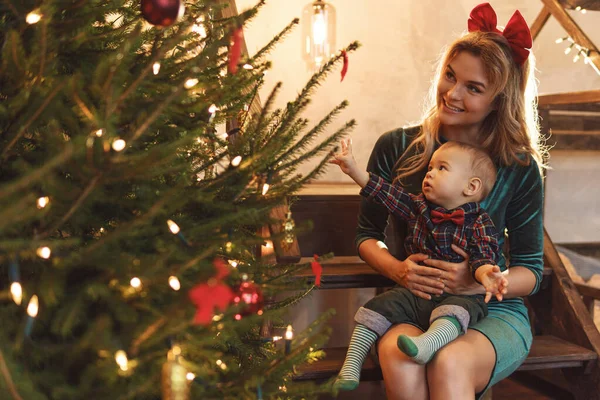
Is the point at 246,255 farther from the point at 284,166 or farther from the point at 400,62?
the point at 400,62

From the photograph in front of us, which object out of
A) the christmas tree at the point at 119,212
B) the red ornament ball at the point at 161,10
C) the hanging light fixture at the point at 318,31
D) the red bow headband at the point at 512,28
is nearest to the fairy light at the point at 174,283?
the christmas tree at the point at 119,212

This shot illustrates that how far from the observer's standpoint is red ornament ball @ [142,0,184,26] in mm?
914

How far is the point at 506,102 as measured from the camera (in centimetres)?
192

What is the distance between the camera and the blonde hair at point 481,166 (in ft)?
5.97

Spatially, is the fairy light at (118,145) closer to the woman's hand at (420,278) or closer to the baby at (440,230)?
the baby at (440,230)

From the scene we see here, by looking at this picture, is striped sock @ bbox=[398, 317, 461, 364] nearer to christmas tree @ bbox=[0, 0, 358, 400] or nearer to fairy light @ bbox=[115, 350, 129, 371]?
christmas tree @ bbox=[0, 0, 358, 400]

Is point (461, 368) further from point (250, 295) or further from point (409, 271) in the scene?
point (250, 295)

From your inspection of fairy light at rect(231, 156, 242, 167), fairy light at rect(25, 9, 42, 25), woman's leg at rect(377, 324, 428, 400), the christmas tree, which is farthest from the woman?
fairy light at rect(25, 9, 42, 25)

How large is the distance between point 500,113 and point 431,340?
775 mm

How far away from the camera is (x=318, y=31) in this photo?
13.3 feet

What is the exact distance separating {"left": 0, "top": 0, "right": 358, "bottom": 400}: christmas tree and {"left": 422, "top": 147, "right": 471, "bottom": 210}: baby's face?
69 centimetres

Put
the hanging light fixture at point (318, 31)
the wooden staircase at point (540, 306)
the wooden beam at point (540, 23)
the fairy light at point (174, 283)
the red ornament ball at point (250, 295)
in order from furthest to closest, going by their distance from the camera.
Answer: the hanging light fixture at point (318, 31)
the wooden beam at point (540, 23)
the wooden staircase at point (540, 306)
the red ornament ball at point (250, 295)
the fairy light at point (174, 283)

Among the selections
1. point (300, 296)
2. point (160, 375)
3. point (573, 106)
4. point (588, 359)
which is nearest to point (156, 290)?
point (160, 375)

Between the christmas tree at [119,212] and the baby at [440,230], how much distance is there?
0.60 metres
